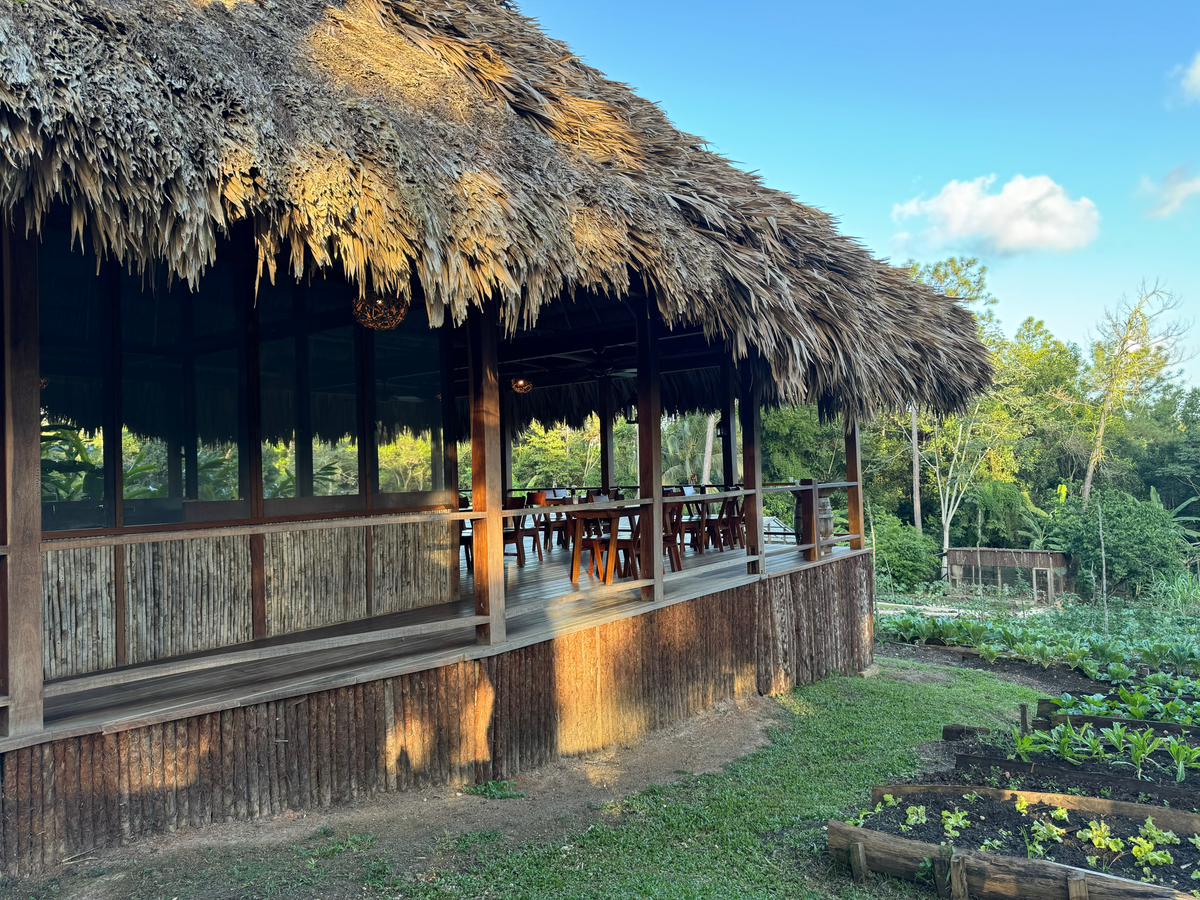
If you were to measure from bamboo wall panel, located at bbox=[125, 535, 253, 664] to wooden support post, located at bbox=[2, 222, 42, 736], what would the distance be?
1.24 meters

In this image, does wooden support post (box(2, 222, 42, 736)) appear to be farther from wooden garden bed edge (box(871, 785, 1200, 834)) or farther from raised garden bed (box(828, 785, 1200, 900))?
wooden garden bed edge (box(871, 785, 1200, 834))

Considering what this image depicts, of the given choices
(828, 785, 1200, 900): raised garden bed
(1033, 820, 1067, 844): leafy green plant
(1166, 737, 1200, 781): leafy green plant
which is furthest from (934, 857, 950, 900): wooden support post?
(1166, 737, 1200, 781): leafy green plant

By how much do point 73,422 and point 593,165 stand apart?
3441 millimetres

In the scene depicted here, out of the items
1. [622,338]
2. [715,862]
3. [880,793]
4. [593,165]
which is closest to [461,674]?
[715,862]

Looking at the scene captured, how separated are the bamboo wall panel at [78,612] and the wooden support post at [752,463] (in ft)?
17.0

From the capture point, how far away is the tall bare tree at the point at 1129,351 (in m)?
29.3

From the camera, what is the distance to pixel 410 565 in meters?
6.11

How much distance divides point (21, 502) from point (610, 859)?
3.13 meters

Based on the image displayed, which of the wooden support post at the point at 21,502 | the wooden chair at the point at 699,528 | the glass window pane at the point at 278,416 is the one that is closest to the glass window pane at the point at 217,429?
the glass window pane at the point at 278,416

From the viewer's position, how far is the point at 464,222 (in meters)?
3.96

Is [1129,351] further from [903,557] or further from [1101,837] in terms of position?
Answer: [1101,837]

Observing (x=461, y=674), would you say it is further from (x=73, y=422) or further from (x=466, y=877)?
(x=73, y=422)

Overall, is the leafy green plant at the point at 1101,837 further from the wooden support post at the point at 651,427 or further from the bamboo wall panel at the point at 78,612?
the bamboo wall panel at the point at 78,612

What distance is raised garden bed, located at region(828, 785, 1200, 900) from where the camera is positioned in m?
3.34
